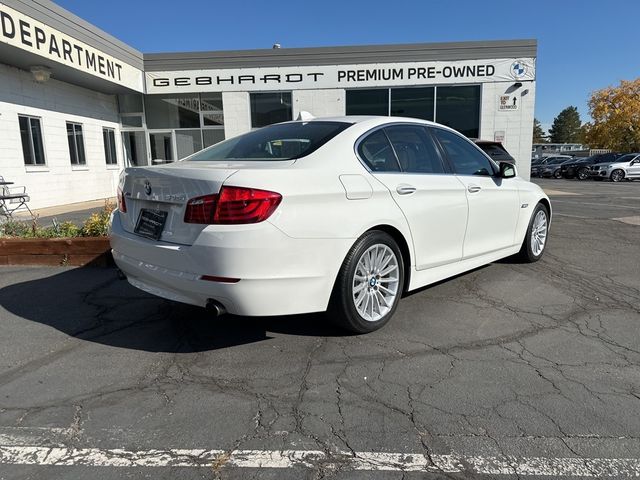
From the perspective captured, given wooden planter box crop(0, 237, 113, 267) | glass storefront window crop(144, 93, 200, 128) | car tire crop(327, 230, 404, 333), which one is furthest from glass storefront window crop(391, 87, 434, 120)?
car tire crop(327, 230, 404, 333)

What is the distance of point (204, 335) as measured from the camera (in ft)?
12.4

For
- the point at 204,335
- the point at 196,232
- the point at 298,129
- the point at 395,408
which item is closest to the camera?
the point at 395,408

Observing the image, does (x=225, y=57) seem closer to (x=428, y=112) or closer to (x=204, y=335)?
(x=428, y=112)

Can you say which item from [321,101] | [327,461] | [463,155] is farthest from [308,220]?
[321,101]

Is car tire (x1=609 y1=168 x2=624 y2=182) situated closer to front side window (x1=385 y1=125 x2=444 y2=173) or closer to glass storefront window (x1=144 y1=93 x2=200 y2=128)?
glass storefront window (x1=144 y1=93 x2=200 y2=128)

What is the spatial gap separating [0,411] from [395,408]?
89.3 inches

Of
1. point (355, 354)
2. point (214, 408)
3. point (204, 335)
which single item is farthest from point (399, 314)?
point (214, 408)

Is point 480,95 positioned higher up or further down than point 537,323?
higher up

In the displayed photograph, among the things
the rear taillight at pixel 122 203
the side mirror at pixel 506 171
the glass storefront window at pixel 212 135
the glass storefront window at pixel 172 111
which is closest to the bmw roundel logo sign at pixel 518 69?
the glass storefront window at pixel 212 135

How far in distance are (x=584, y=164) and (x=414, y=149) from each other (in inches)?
1187

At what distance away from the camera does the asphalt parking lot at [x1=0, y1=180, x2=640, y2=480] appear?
2271 millimetres

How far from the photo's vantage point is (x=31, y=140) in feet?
41.6

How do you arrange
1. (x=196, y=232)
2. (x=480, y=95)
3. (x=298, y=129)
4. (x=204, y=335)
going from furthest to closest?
1. (x=480, y=95)
2. (x=298, y=129)
3. (x=204, y=335)
4. (x=196, y=232)

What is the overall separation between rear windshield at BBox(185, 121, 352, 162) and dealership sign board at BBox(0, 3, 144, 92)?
8.37m
